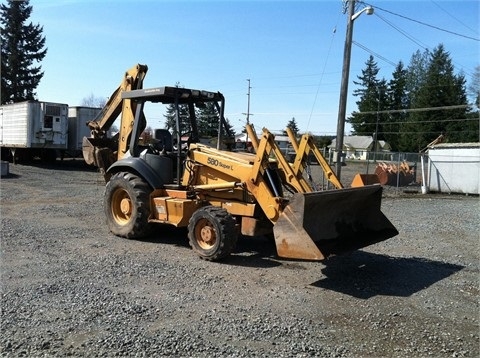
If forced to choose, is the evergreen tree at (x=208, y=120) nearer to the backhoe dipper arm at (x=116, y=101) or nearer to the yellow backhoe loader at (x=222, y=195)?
the yellow backhoe loader at (x=222, y=195)

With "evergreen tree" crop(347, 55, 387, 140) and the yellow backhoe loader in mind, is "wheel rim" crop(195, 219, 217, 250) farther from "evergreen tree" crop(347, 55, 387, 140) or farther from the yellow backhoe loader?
"evergreen tree" crop(347, 55, 387, 140)

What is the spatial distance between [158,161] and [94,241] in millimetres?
1819

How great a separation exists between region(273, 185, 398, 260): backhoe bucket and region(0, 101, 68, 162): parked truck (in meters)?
21.4

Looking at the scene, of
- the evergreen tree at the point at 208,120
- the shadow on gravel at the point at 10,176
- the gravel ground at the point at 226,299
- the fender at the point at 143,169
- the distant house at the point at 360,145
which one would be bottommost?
the gravel ground at the point at 226,299

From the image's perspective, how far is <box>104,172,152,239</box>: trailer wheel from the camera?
8.62 metres

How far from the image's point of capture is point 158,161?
8.73 meters

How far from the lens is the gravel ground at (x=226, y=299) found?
441 centimetres

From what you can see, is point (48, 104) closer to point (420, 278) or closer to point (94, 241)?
point (94, 241)

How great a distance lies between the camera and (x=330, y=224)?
22.9 feet

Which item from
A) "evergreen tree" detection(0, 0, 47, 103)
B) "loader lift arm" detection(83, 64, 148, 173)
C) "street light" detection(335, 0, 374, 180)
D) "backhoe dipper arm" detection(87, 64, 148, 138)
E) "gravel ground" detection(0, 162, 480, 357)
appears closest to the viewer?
"gravel ground" detection(0, 162, 480, 357)

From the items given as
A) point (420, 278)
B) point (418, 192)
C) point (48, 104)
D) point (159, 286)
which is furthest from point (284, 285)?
point (48, 104)

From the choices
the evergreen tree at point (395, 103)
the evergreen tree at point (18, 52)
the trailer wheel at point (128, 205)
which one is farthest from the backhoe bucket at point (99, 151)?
the evergreen tree at point (395, 103)

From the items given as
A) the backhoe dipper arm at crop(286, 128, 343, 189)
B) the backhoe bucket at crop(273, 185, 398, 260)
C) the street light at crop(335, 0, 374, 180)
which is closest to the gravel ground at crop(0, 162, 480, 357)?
the backhoe bucket at crop(273, 185, 398, 260)

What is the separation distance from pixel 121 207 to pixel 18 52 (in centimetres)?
4573
